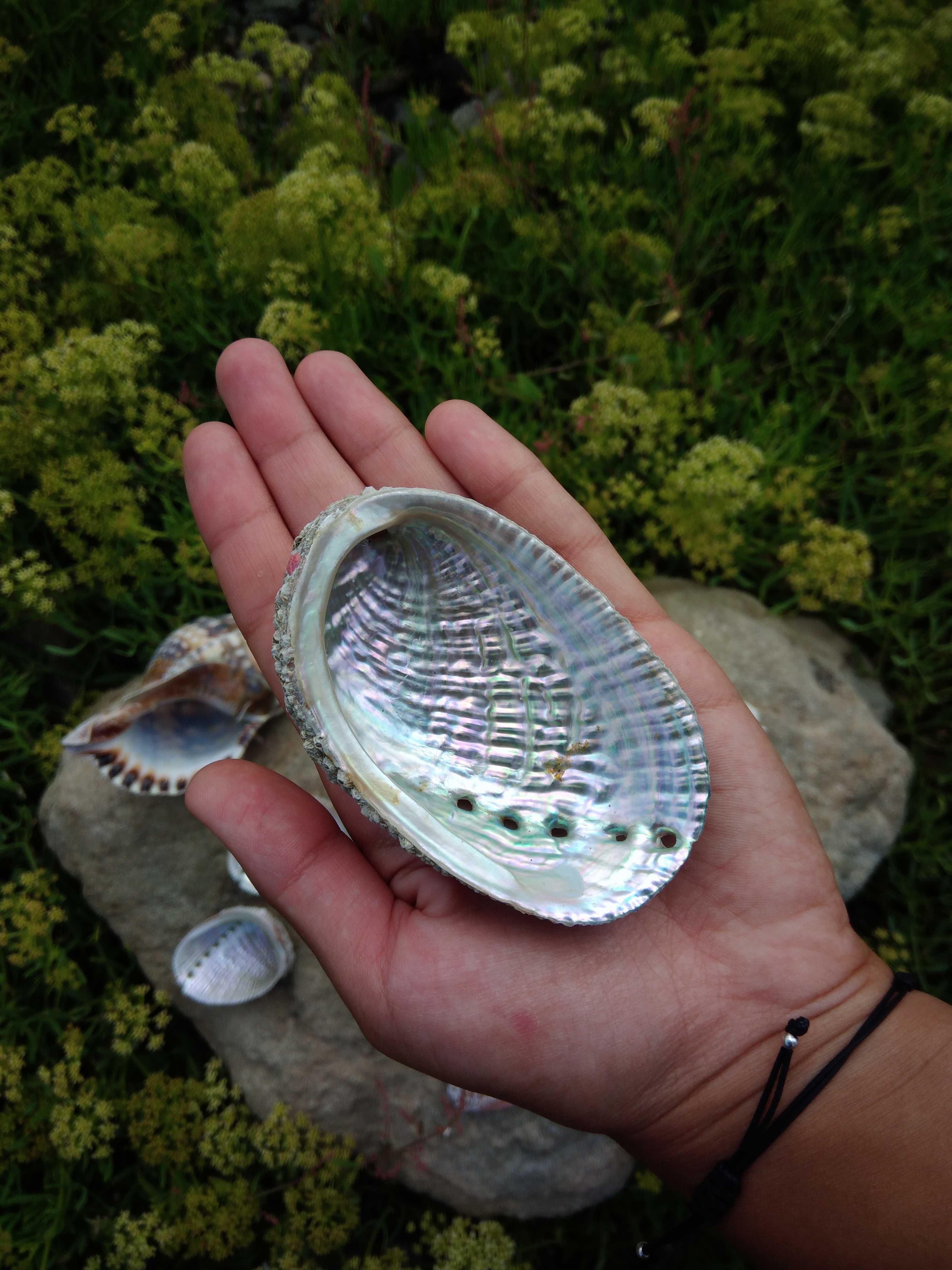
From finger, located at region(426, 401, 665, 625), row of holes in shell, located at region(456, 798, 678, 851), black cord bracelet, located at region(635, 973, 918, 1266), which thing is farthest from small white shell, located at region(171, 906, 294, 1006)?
finger, located at region(426, 401, 665, 625)

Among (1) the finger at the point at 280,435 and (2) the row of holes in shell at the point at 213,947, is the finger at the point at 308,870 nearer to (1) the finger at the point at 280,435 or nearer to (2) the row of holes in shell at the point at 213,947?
(1) the finger at the point at 280,435

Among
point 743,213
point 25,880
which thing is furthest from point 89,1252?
point 743,213

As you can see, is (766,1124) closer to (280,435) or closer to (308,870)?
(308,870)

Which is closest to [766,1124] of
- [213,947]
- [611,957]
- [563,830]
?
[611,957]

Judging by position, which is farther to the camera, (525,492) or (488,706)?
(525,492)

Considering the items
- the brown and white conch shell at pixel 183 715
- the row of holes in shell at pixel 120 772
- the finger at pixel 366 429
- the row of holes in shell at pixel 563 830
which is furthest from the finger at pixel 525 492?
the row of holes in shell at pixel 120 772

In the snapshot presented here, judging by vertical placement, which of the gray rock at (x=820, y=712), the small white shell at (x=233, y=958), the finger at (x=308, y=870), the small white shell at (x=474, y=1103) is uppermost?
the finger at (x=308, y=870)

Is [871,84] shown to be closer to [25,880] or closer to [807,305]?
[807,305]
